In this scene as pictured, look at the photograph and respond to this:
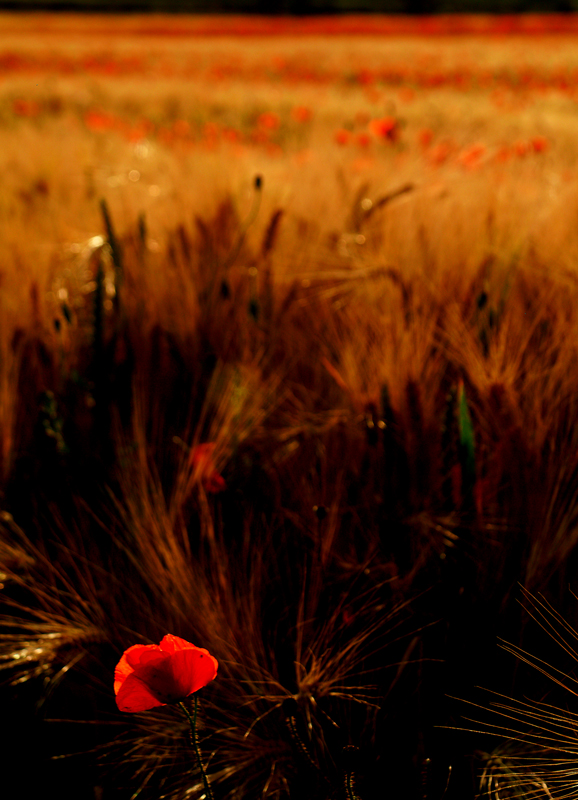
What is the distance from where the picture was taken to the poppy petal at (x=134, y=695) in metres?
0.40

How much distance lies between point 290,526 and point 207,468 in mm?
110

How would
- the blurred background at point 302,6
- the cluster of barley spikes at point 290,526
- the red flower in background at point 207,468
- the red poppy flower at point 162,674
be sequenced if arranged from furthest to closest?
the blurred background at point 302,6, the red flower in background at point 207,468, the cluster of barley spikes at point 290,526, the red poppy flower at point 162,674

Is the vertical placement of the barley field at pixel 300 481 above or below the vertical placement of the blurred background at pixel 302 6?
below

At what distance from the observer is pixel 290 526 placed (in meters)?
0.68

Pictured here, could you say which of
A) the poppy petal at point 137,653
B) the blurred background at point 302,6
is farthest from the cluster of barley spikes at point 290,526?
the blurred background at point 302,6

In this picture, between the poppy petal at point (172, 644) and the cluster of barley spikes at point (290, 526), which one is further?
the cluster of barley spikes at point (290, 526)

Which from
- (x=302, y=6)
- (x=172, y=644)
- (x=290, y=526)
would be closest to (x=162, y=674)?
(x=172, y=644)

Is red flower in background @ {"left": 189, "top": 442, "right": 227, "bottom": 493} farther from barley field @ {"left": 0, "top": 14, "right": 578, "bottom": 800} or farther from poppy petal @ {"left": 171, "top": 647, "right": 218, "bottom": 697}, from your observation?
poppy petal @ {"left": 171, "top": 647, "right": 218, "bottom": 697}

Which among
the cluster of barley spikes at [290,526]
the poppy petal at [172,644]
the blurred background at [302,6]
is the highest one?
the blurred background at [302,6]

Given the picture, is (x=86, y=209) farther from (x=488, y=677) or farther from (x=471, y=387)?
(x=488, y=677)

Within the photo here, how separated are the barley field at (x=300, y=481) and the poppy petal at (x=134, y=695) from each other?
0.33 feet

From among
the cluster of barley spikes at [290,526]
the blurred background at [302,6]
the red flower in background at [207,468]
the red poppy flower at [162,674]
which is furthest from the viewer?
the blurred background at [302,6]

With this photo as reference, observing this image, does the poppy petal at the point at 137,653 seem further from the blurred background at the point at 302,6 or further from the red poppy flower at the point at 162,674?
the blurred background at the point at 302,6

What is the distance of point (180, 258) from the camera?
1087 mm
